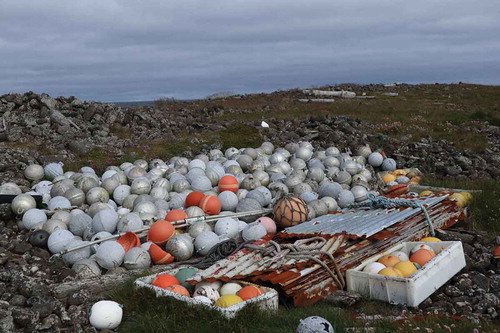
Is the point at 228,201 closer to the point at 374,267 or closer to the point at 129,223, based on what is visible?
the point at 129,223

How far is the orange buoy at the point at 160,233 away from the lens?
9180mm

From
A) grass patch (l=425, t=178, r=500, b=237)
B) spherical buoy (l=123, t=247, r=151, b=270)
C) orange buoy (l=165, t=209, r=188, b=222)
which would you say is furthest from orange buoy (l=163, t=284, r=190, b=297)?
grass patch (l=425, t=178, r=500, b=237)

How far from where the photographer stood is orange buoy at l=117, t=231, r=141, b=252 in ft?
30.1

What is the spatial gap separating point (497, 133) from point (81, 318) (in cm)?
2078

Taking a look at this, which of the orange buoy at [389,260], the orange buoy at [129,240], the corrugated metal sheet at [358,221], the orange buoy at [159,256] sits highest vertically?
the corrugated metal sheet at [358,221]

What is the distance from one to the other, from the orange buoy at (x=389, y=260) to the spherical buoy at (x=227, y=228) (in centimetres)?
273

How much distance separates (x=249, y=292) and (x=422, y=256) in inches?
112

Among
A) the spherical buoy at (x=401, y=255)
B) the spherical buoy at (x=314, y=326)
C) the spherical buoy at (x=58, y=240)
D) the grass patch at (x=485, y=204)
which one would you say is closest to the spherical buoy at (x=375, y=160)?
the grass patch at (x=485, y=204)

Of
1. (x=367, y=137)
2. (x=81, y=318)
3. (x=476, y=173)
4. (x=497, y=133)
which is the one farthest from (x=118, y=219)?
(x=497, y=133)

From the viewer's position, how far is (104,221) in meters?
9.73

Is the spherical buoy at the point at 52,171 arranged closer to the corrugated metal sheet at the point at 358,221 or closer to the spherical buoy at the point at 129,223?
the spherical buoy at the point at 129,223

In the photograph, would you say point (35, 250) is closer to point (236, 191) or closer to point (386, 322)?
point (236, 191)

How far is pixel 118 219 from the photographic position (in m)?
10.0

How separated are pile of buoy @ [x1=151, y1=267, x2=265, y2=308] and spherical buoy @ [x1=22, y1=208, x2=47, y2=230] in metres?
3.95
